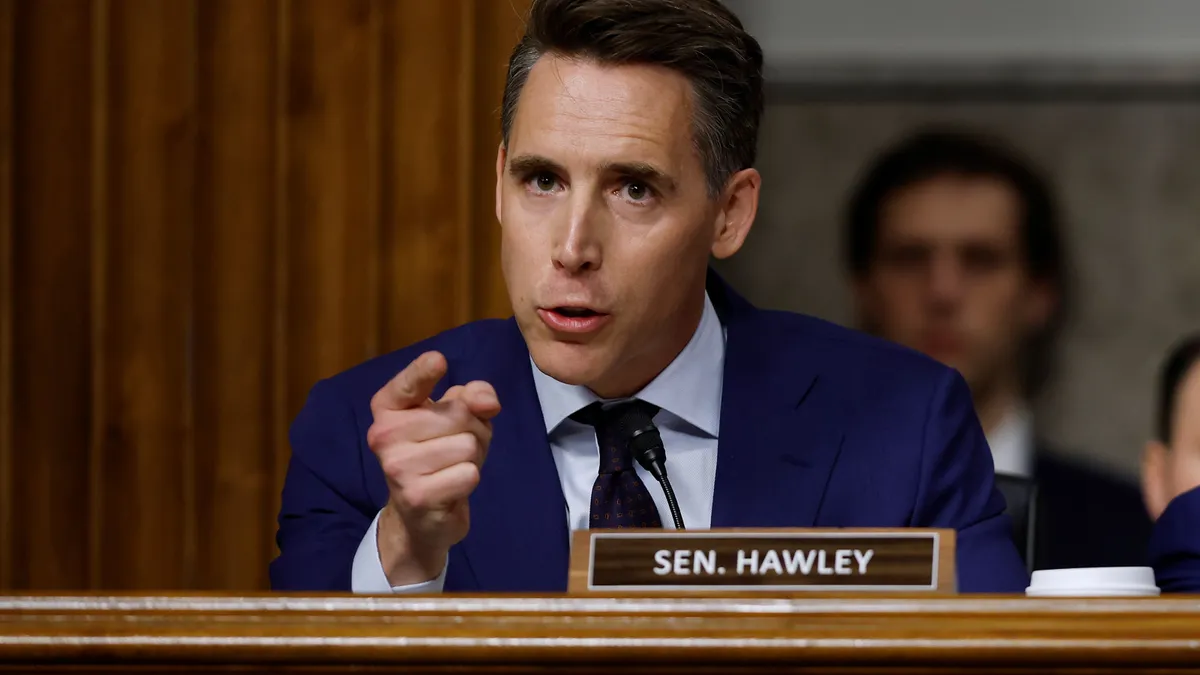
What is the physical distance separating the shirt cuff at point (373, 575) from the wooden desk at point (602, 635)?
313 mm

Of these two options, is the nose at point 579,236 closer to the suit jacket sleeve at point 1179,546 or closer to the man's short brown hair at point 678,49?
the man's short brown hair at point 678,49

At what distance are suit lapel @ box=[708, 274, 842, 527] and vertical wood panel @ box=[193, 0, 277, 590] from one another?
807mm

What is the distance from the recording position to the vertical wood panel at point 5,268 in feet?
6.72

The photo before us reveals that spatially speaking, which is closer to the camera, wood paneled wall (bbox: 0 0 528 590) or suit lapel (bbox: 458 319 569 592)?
suit lapel (bbox: 458 319 569 592)

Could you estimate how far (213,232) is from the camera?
2045 mm

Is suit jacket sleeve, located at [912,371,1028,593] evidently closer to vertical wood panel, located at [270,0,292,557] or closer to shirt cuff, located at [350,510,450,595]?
shirt cuff, located at [350,510,450,595]

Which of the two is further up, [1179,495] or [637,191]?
[637,191]

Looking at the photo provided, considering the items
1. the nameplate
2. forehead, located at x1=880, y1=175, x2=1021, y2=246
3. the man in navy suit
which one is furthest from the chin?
forehead, located at x1=880, y1=175, x2=1021, y2=246

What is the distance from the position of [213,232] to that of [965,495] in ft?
3.79

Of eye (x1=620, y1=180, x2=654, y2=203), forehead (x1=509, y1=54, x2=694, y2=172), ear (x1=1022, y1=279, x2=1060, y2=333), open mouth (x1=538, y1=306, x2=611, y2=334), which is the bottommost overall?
ear (x1=1022, y1=279, x2=1060, y2=333)

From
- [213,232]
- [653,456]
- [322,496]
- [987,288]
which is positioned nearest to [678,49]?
[653,456]

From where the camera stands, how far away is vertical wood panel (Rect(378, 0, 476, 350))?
2045mm

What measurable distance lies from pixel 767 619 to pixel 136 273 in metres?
1.45

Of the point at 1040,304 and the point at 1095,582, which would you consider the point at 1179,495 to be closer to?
the point at 1095,582
